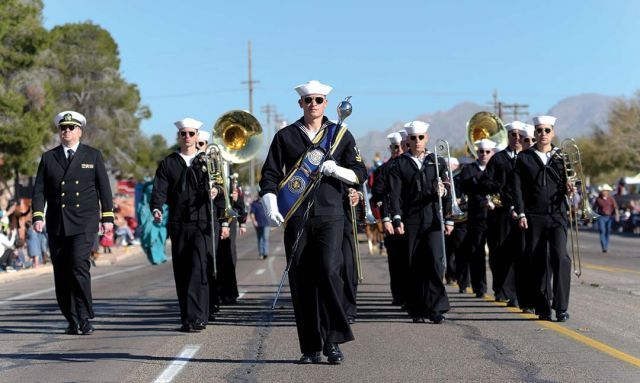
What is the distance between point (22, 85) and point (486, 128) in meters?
32.2

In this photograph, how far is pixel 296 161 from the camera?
9.59m

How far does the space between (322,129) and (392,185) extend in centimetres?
353

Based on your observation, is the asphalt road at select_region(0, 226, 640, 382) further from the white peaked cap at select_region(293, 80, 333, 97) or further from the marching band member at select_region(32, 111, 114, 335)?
the white peaked cap at select_region(293, 80, 333, 97)

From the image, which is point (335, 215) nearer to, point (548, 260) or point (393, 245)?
point (548, 260)

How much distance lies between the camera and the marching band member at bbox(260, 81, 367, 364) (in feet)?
30.6

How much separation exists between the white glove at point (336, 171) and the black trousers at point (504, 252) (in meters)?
5.17

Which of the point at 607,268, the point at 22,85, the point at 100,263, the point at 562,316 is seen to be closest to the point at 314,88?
the point at 562,316

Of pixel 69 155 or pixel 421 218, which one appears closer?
pixel 69 155

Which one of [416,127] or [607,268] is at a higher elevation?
[416,127]

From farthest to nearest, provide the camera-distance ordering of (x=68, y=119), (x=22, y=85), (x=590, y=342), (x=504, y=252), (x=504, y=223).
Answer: (x=22, y=85) → (x=504, y=223) → (x=504, y=252) → (x=68, y=119) → (x=590, y=342)

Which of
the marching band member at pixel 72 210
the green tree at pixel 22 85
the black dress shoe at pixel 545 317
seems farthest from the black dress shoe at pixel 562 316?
the green tree at pixel 22 85

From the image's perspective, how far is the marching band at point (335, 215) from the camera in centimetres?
948

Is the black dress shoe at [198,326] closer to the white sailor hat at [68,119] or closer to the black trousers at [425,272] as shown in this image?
the black trousers at [425,272]

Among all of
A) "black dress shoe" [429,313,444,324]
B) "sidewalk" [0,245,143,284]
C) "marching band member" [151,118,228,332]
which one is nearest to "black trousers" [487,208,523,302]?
"black dress shoe" [429,313,444,324]
